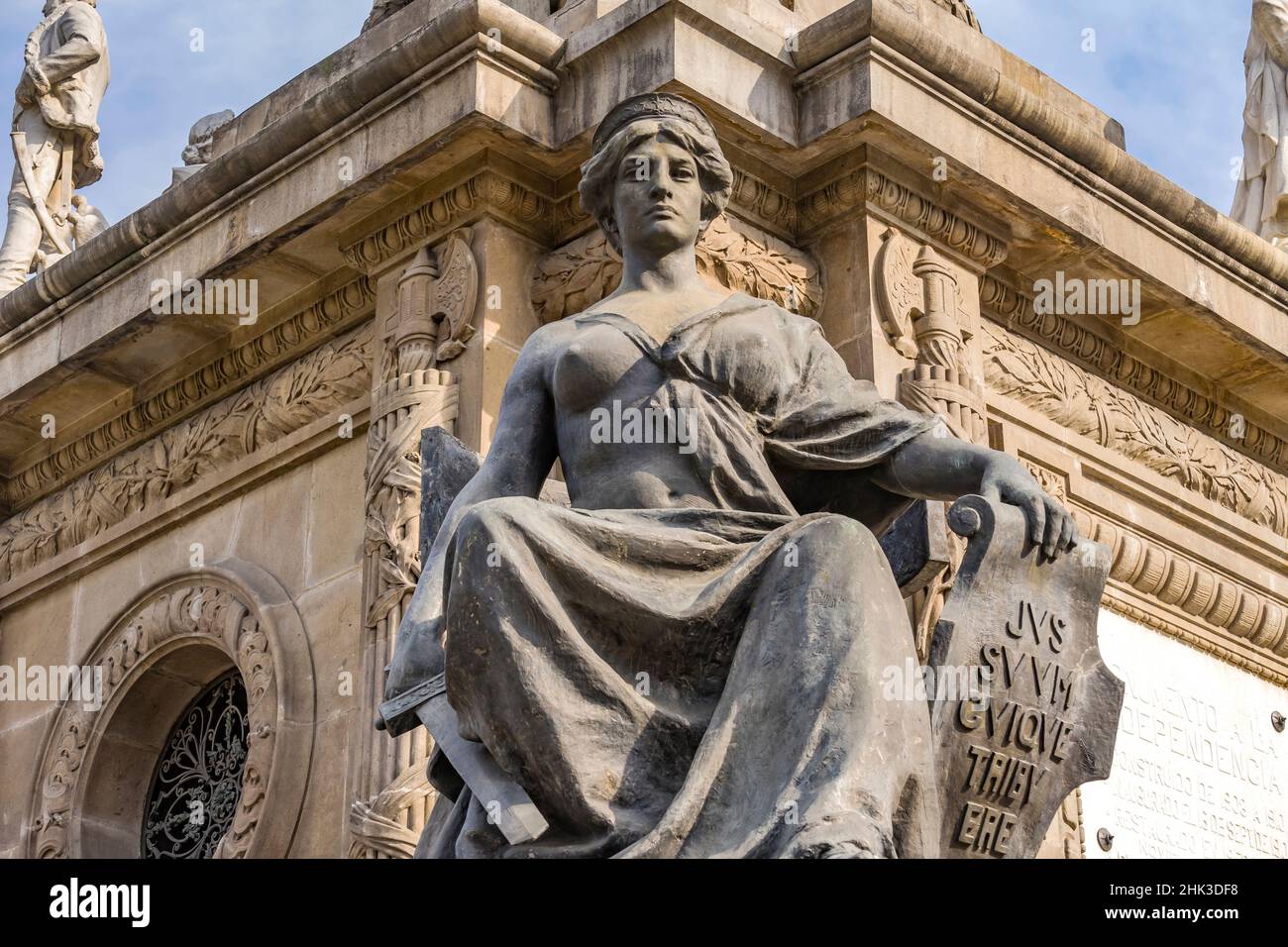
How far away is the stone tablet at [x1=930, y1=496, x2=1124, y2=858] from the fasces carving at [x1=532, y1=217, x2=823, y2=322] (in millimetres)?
3251

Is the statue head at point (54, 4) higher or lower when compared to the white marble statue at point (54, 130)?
higher

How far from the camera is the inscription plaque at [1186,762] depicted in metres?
9.81

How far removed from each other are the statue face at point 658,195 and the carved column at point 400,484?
2399 mm

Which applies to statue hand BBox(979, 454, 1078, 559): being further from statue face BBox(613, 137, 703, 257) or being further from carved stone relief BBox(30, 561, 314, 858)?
carved stone relief BBox(30, 561, 314, 858)

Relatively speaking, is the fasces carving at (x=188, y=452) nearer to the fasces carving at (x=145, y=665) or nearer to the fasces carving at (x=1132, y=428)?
the fasces carving at (x=145, y=665)

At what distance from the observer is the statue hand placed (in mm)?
5855

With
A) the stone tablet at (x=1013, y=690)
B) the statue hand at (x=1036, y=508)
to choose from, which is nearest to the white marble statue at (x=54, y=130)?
the statue hand at (x=1036, y=508)

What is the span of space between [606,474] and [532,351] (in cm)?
48

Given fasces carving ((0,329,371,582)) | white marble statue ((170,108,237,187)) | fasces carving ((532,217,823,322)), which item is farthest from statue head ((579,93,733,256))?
white marble statue ((170,108,237,187))

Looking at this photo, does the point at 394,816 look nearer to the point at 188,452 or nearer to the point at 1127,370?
the point at 188,452

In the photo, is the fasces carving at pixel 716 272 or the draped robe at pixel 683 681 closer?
the draped robe at pixel 683 681

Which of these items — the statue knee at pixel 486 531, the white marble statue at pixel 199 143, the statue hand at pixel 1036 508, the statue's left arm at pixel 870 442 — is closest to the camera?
the statue knee at pixel 486 531
